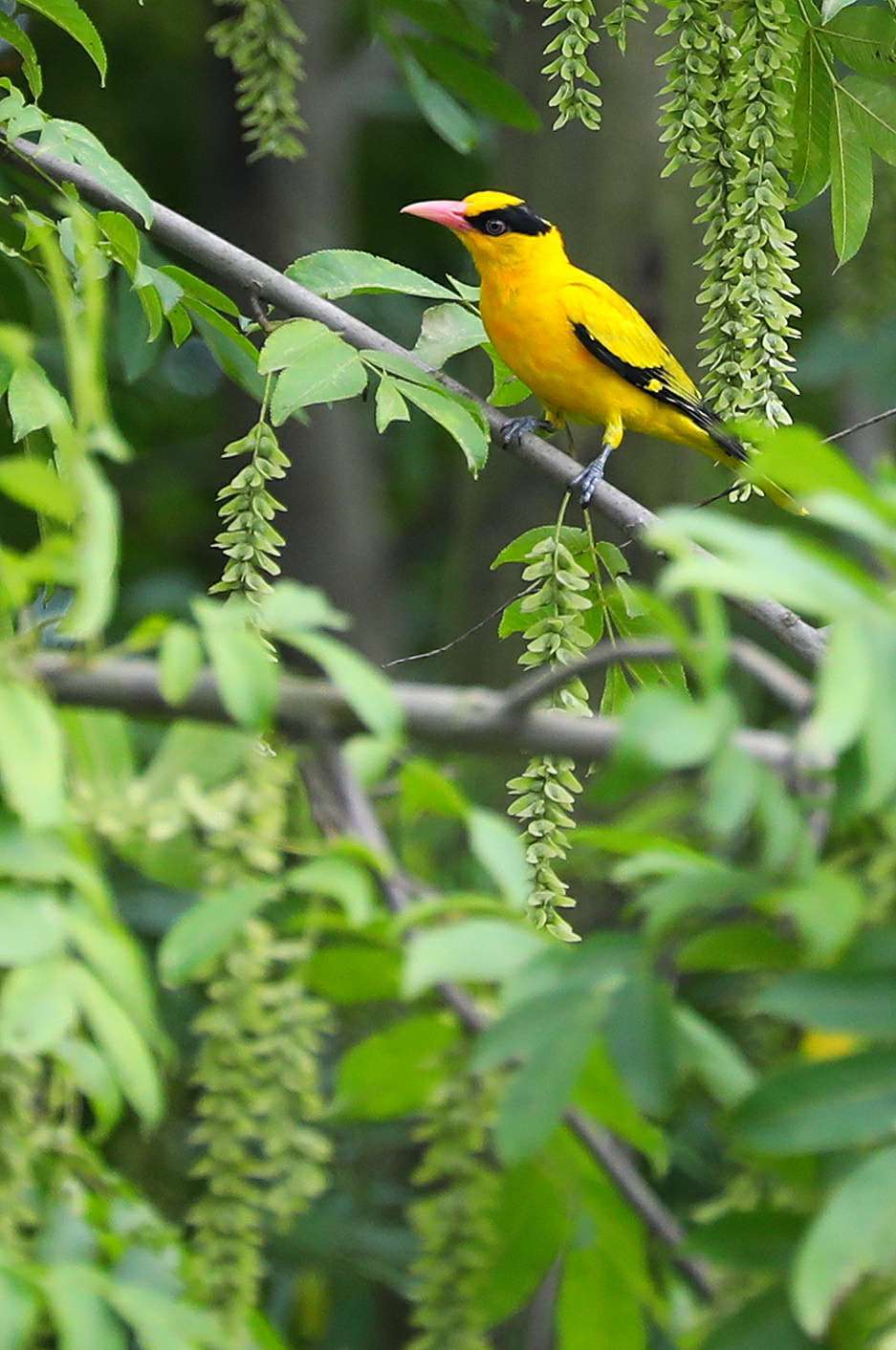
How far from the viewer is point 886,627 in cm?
112

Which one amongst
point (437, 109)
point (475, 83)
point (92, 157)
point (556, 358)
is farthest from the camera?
point (556, 358)

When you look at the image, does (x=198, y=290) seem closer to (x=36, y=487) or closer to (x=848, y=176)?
(x=848, y=176)

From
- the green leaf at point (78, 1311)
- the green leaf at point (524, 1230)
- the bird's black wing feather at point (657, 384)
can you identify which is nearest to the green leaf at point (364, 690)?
the green leaf at point (524, 1230)

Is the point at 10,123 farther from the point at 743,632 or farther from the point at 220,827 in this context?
the point at 743,632

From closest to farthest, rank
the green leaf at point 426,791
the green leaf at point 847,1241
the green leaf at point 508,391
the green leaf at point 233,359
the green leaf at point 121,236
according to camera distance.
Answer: the green leaf at point 847,1241
the green leaf at point 426,791
the green leaf at point 121,236
the green leaf at point 233,359
the green leaf at point 508,391

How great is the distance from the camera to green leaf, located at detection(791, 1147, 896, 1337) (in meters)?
1.02

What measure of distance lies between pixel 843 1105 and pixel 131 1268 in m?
0.67

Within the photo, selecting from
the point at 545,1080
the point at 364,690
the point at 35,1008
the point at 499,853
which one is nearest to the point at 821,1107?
the point at 545,1080

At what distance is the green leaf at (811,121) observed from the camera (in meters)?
2.82

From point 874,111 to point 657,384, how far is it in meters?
1.33

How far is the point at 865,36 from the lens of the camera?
2799 mm

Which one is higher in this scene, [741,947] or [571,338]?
[571,338]

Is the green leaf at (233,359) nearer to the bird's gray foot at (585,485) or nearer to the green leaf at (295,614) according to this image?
the bird's gray foot at (585,485)

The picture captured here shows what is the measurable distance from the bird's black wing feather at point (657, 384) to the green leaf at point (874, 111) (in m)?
1.19
